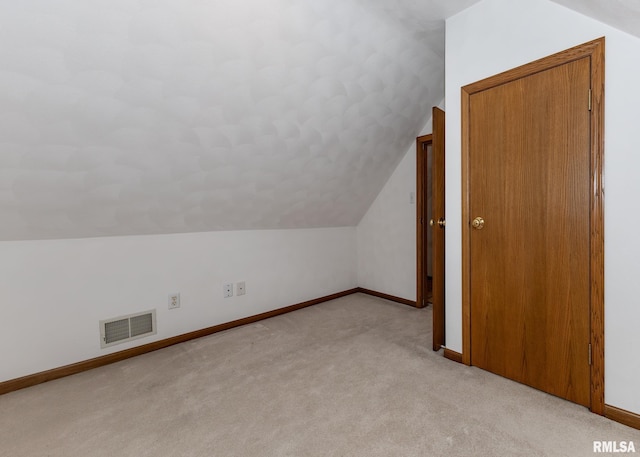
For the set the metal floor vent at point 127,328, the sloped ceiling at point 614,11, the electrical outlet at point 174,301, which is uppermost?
the sloped ceiling at point 614,11

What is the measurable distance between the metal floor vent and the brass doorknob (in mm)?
2292

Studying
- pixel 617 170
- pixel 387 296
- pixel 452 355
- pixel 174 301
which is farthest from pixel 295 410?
pixel 387 296

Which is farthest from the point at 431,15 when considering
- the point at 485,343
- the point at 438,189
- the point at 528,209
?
the point at 485,343

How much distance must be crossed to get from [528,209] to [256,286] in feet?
7.23

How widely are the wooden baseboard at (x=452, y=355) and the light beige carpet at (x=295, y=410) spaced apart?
50 mm

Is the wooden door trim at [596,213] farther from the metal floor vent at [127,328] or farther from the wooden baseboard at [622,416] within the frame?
the metal floor vent at [127,328]

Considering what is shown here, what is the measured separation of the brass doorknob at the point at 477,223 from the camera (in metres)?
1.95

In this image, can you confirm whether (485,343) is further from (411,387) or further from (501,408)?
(411,387)

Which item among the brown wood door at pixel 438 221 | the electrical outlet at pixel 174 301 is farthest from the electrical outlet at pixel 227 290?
the brown wood door at pixel 438 221

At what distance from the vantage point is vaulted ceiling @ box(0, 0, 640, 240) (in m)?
1.37

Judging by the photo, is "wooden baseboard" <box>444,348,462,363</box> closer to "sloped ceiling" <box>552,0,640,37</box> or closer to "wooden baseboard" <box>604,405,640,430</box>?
"wooden baseboard" <box>604,405,640,430</box>

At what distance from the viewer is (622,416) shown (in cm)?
145

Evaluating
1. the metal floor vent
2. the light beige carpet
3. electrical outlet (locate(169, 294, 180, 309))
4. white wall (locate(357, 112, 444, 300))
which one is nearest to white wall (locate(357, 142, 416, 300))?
white wall (locate(357, 112, 444, 300))

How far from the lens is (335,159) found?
2.77m
